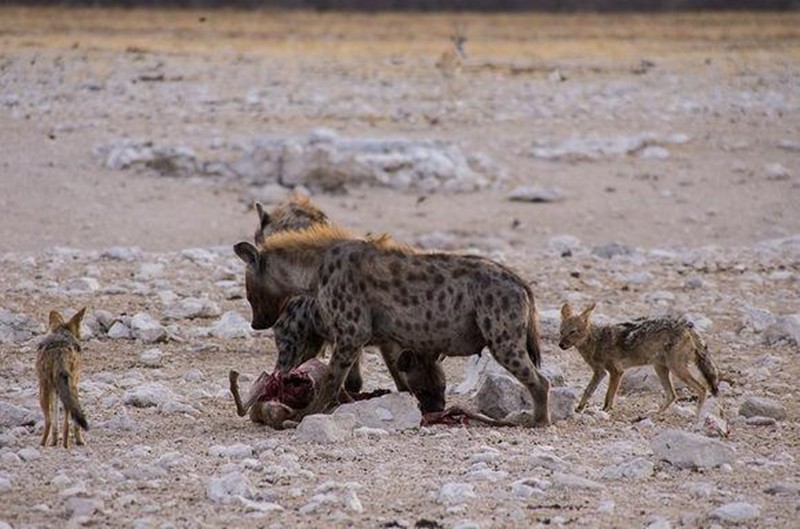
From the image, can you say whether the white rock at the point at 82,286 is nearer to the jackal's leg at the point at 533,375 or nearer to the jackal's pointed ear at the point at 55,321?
the jackal's pointed ear at the point at 55,321

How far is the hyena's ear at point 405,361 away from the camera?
9022 mm

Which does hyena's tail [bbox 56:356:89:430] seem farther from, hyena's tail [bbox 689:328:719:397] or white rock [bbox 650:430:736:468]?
hyena's tail [bbox 689:328:719:397]

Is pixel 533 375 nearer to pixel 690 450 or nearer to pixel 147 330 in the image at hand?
pixel 690 450

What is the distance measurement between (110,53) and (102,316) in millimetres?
15310

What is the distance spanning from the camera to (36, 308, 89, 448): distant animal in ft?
25.3

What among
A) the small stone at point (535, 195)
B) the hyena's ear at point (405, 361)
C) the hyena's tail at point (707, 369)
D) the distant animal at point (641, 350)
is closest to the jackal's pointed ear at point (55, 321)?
the hyena's ear at point (405, 361)

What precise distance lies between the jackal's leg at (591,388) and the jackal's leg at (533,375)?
0.61 meters

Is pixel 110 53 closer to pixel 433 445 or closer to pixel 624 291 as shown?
pixel 624 291

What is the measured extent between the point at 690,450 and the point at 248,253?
2937 mm

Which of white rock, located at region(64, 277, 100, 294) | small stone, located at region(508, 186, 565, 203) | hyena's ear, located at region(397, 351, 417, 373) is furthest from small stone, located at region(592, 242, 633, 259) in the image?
hyena's ear, located at region(397, 351, 417, 373)

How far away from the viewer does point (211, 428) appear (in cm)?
842

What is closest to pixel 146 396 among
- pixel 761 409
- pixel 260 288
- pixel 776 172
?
pixel 260 288

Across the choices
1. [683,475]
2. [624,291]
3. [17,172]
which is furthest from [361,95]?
[683,475]

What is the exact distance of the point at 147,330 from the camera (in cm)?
1073
